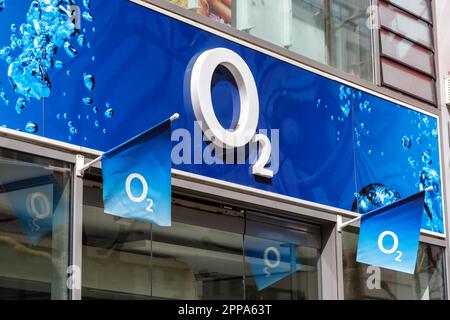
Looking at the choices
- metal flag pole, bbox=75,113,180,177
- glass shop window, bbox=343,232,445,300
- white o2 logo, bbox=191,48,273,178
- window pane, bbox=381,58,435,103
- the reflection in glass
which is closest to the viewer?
metal flag pole, bbox=75,113,180,177

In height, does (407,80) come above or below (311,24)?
below

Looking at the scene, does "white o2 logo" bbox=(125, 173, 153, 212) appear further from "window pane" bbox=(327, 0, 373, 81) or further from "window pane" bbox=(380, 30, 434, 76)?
"window pane" bbox=(380, 30, 434, 76)

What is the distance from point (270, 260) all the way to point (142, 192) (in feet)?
10.1

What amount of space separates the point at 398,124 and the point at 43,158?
21.1 ft

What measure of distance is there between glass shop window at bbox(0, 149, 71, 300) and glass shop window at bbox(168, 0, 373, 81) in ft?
9.99

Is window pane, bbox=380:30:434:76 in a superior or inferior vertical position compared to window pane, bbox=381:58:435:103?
superior

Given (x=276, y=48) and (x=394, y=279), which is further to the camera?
(x=394, y=279)

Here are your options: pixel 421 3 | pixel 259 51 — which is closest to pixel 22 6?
pixel 259 51

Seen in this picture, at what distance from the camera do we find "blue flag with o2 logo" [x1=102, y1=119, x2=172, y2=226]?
10.4 meters

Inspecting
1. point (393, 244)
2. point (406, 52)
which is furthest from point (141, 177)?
point (406, 52)

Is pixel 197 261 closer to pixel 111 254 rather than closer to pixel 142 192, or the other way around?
pixel 111 254

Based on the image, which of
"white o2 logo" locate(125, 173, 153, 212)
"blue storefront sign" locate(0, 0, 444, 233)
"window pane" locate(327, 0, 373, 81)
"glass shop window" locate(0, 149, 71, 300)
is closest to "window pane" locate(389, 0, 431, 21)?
"window pane" locate(327, 0, 373, 81)

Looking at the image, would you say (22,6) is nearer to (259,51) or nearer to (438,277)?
(259,51)

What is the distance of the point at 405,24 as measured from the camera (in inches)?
619
